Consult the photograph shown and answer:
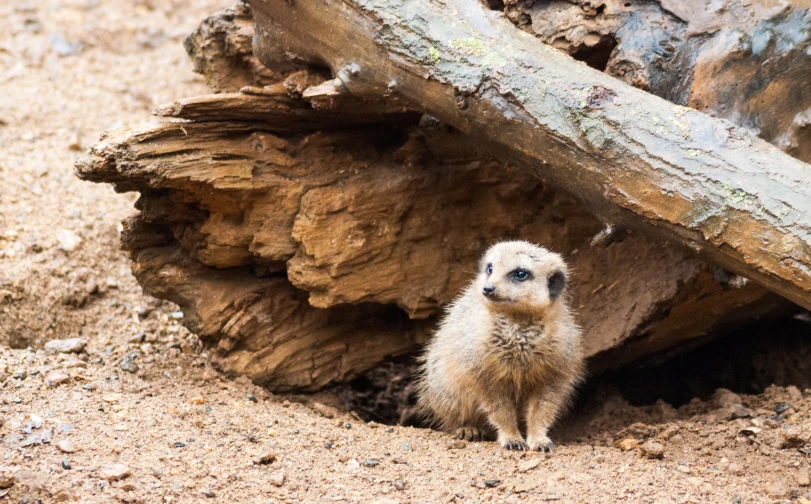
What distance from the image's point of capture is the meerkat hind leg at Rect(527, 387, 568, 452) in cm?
418

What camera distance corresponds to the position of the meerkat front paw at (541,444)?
13.2ft

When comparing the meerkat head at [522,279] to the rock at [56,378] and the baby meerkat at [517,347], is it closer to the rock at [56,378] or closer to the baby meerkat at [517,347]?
the baby meerkat at [517,347]

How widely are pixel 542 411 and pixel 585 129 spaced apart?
1.77 m

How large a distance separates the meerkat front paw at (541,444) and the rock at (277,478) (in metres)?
1.47

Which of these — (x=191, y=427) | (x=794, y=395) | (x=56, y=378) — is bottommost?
(x=56, y=378)

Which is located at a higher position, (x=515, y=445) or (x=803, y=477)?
(x=803, y=477)

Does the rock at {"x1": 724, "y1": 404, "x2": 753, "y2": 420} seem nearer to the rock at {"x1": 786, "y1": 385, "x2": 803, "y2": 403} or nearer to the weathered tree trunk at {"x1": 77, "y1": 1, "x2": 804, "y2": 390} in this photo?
the rock at {"x1": 786, "y1": 385, "x2": 803, "y2": 403}

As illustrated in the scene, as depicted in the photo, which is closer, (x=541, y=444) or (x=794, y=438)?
(x=794, y=438)

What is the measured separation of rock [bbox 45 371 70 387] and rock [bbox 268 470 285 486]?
1403 millimetres

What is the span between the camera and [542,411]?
4.25m

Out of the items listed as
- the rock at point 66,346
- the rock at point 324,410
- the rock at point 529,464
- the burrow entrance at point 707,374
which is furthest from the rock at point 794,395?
the rock at point 66,346

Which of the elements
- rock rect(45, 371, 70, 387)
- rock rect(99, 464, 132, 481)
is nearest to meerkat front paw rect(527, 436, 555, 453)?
rock rect(99, 464, 132, 481)

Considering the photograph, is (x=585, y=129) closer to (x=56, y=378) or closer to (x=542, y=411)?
(x=542, y=411)

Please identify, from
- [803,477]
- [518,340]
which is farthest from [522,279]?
[803,477]
